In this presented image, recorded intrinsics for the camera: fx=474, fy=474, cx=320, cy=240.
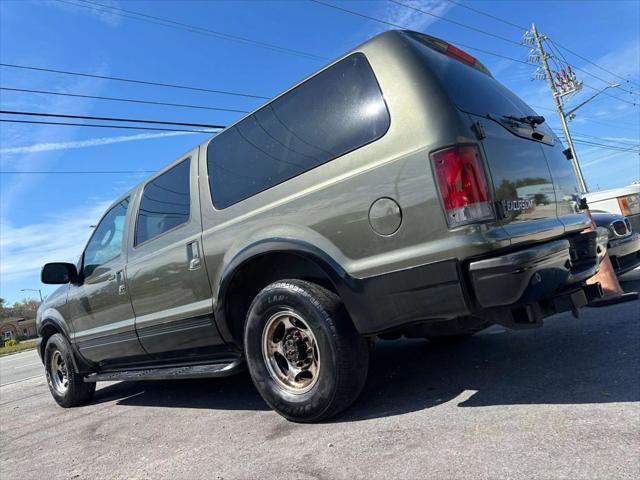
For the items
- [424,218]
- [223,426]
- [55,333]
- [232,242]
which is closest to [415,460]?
[424,218]

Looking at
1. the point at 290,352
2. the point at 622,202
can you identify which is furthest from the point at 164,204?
the point at 622,202

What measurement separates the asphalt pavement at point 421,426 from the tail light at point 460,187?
1.10 metres

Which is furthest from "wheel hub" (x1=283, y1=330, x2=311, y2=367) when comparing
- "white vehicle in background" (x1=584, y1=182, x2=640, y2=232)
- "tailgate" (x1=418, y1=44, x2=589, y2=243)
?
"white vehicle in background" (x1=584, y1=182, x2=640, y2=232)

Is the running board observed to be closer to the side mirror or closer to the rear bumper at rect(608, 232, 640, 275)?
the side mirror

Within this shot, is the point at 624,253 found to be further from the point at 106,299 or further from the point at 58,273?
the point at 58,273

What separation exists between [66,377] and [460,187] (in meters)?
4.98

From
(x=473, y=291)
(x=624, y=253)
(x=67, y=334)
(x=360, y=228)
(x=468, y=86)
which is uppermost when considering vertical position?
(x=468, y=86)

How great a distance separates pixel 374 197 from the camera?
256cm

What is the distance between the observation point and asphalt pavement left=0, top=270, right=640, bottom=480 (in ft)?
7.13

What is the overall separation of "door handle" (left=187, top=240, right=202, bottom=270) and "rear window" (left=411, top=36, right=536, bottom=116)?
2.10 metres

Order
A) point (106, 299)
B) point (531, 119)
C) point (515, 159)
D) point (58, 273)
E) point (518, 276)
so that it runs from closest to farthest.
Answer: point (518, 276), point (515, 159), point (531, 119), point (106, 299), point (58, 273)

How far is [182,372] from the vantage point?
143 inches

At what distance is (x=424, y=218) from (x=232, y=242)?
1478mm

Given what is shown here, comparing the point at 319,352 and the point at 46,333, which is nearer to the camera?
the point at 319,352
